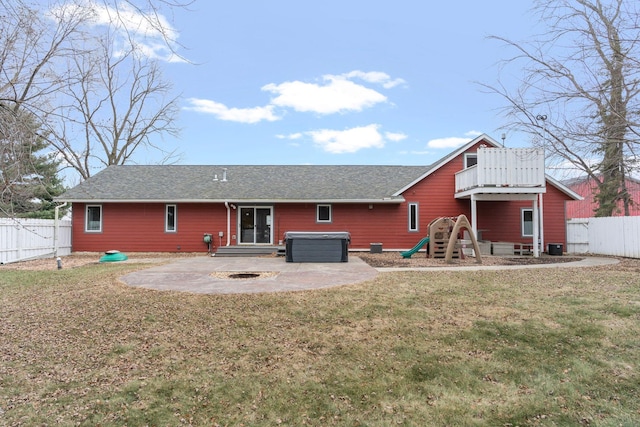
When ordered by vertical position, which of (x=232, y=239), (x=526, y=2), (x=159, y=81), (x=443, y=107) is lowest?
(x=232, y=239)

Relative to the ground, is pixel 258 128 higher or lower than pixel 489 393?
higher

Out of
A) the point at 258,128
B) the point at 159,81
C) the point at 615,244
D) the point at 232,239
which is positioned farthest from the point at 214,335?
the point at 159,81

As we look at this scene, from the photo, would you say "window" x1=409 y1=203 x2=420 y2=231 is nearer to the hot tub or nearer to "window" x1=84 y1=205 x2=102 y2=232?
the hot tub

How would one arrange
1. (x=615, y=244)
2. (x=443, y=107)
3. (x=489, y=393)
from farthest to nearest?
(x=443, y=107)
(x=615, y=244)
(x=489, y=393)

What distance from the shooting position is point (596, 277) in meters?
8.56

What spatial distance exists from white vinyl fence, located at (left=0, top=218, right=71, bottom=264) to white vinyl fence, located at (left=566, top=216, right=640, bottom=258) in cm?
2022

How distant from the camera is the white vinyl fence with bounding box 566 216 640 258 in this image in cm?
1380

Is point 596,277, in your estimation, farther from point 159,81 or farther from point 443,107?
point 159,81

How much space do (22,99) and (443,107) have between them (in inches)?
609

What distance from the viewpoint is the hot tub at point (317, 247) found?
12414mm

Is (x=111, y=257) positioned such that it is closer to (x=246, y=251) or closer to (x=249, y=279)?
(x=246, y=251)

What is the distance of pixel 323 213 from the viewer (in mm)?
17000

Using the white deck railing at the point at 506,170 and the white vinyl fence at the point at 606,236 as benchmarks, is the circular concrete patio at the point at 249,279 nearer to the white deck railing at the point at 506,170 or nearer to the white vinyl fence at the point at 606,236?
the white deck railing at the point at 506,170

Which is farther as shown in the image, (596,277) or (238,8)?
(596,277)
